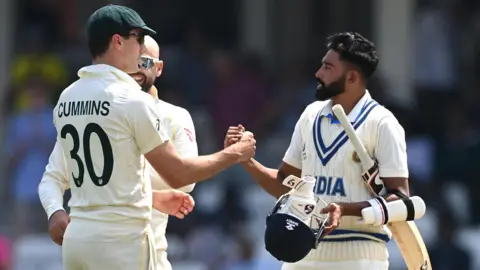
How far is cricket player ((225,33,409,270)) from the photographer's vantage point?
6.91 m

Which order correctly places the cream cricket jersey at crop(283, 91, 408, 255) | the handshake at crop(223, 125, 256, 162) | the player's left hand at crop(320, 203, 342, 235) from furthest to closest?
1. the cream cricket jersey at crop(283, 91, 408, 255)
2. the handshake at crop(223, 125, 256, 162)
3. the player's left hand at crop(320, 203, 342, 235)

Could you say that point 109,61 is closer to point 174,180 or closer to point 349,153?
point 174,180

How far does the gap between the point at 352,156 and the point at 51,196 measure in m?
1.50

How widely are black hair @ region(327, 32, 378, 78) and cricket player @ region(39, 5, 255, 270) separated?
107cm

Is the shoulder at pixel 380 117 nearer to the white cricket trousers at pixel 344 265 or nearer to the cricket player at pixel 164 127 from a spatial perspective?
the white cricket trousers at pixel 344 265

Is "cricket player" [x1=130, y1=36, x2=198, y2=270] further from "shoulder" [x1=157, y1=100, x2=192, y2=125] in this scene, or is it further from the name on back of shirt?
the name on back of shirt

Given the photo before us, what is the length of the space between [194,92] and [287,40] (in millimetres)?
1734

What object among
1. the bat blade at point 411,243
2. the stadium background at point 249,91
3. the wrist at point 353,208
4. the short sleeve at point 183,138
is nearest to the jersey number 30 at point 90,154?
the short sleeve at point 183,138

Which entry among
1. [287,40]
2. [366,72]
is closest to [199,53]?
[287,40]

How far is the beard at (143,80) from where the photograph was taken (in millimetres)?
7172

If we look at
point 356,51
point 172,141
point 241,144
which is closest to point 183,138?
point 172,141

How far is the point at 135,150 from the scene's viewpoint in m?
6.30

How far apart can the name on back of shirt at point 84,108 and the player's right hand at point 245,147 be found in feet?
2.48

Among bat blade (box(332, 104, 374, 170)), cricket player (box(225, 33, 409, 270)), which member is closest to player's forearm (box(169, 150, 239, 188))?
cricket player (box(225, 33, 409, 270))
